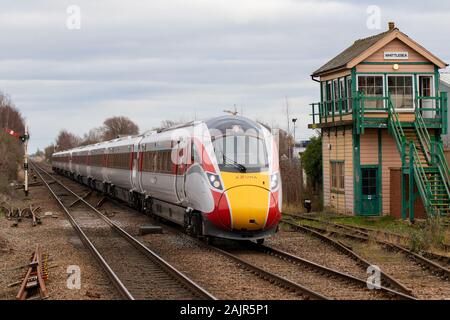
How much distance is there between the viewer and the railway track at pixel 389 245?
13557 millimetres

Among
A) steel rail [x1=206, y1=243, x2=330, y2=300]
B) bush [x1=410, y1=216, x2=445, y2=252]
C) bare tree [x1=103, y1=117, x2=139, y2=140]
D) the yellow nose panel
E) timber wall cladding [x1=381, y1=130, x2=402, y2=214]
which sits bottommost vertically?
steel rail [x1=206, y1=243, x2=330, y2=300]

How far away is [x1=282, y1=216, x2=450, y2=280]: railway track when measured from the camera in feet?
44.5

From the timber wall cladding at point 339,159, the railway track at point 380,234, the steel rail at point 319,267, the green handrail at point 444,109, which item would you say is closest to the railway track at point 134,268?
the steel rail at point 319,267

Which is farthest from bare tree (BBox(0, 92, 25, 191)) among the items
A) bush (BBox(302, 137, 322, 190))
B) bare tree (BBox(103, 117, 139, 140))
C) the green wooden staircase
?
the green wooden staircase

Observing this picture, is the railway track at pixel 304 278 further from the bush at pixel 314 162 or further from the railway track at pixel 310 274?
the bush at pixel 314 162

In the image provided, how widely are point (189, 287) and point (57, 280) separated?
263 centimetres

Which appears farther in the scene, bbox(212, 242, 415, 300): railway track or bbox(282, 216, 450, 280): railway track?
bbox(282, 216, 450, 280): railway track

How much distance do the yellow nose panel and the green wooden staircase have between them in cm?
703

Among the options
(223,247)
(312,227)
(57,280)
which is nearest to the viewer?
(57,280)

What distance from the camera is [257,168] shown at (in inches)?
632

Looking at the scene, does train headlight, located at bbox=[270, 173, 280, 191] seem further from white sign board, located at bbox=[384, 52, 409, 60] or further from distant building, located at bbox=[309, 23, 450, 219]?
white sign board, located at bbox=[384, 52, 409, 60]
